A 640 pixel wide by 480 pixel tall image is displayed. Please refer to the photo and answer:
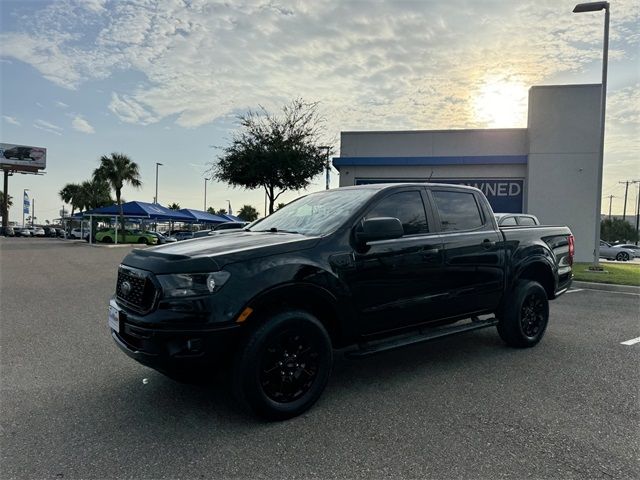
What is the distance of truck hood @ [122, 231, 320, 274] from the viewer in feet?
10.1

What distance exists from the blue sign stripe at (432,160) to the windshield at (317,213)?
15590mm

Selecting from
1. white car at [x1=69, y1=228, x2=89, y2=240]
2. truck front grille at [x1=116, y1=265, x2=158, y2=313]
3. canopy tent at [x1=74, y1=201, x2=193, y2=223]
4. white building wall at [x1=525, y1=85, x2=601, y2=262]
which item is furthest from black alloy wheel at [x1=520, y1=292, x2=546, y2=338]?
white car at [x1=69, y1=228, x2=89, y2=240]

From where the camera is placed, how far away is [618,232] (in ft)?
214

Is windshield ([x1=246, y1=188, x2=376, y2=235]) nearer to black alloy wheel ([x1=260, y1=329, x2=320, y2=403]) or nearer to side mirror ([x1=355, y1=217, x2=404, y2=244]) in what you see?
side mirror ([x1=355, y1=217, x2=404, y2=244])

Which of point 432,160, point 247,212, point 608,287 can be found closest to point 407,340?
point 608,287

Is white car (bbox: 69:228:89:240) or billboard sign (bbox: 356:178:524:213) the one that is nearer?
billboard sign (bbox: 356:178:524:213)

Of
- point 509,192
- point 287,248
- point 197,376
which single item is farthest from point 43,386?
point 509,192

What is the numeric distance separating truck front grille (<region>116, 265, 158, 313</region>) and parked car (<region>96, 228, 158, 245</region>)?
113 feet

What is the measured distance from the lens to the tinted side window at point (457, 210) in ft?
14.9

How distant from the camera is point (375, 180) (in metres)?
20.3

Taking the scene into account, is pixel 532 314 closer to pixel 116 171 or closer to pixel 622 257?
pixel 622 257

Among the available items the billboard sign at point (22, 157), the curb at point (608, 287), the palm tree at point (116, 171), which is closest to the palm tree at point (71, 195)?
the billboard sign at point (22, 157)

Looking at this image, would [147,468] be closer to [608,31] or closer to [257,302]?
[257,302]

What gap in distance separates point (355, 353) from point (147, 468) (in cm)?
174
